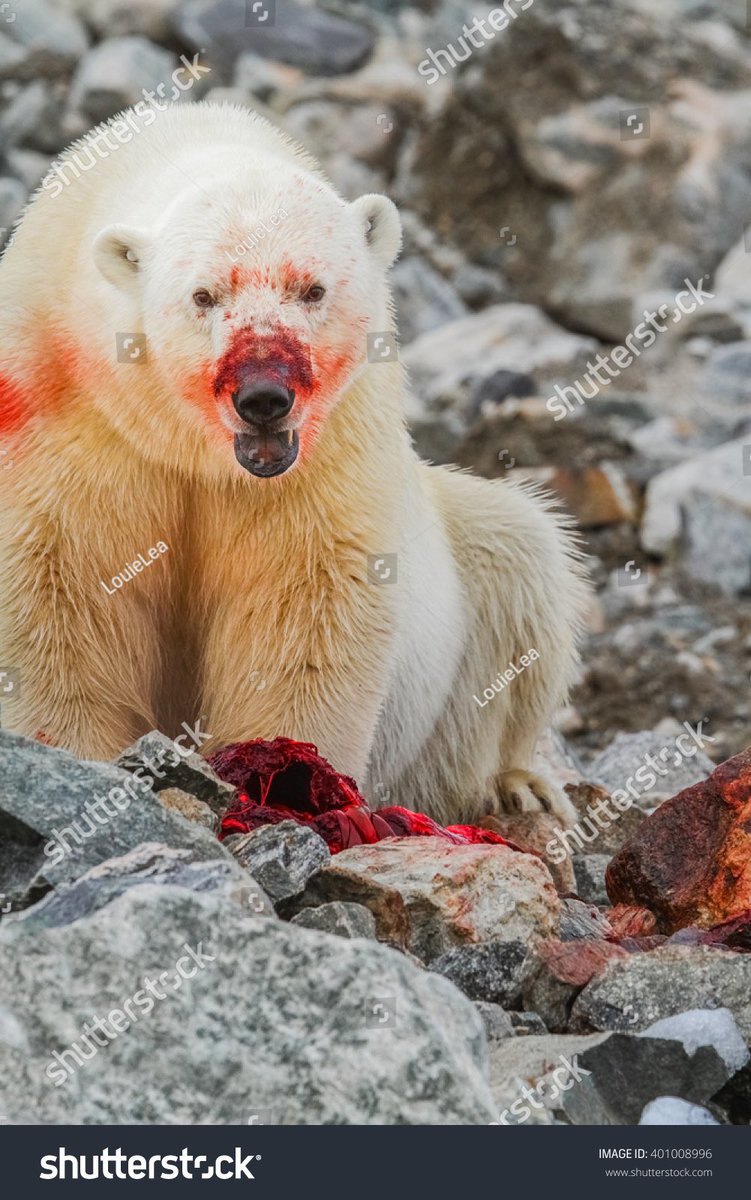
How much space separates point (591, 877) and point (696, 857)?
1.16m

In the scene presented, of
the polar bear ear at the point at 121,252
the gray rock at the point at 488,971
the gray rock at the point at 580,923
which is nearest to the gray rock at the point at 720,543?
the gray rock at the point at 580,923

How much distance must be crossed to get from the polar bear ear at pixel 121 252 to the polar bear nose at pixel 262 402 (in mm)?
649

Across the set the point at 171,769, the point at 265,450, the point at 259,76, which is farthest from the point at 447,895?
the point at 259,76

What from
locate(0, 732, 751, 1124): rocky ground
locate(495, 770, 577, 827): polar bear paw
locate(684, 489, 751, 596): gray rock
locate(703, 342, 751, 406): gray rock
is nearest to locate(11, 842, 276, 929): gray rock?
locate(0, 732, 751, 1124): rocky ground

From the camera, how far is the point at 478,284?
18.2 metres

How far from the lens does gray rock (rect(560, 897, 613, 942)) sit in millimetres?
5613

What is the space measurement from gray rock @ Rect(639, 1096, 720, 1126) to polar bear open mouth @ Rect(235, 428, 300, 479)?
234cm

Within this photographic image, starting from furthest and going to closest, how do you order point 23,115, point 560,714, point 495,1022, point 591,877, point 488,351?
point 23,115
point 488,351
point 560,714
point 591,877
point 495,1022

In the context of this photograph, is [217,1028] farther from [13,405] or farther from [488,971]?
[13,405]

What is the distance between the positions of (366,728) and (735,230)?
42.0ft

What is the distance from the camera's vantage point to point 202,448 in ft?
20.1

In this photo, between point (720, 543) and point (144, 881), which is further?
point (720, 543)

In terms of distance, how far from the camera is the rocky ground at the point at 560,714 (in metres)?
4.04

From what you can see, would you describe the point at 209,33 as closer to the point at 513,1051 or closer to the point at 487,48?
the point at 487,48
